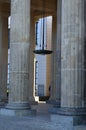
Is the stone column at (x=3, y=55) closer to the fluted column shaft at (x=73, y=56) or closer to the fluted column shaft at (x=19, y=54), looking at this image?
the fluted column shaft at (x=19, y=54)

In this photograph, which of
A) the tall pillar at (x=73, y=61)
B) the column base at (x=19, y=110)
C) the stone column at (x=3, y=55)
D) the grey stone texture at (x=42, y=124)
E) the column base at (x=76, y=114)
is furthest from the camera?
the stone column at (x=3, y=55)

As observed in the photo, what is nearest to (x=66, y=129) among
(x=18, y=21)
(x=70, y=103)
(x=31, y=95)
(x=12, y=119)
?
(x=70, y=103)

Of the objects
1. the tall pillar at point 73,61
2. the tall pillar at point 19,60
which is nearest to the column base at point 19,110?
the tall pillar at point 19,60

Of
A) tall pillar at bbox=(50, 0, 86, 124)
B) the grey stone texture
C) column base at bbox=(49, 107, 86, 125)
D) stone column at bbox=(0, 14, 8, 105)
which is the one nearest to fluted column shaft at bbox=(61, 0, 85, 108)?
tall pillar at bbox=(50, 0, 86, 124)

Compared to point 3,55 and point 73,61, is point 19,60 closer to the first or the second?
point 73,61

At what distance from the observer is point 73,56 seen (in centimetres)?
1709

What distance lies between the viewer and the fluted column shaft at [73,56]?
16938 mm

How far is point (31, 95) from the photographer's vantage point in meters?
32.6

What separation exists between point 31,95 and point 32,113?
11772 millimetres

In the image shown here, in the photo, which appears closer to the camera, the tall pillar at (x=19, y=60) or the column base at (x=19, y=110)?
the column base at (x=19, y=110)

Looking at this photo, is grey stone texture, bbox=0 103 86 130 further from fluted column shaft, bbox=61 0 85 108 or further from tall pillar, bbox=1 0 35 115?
tall pillar, bbox=1 0 35 115

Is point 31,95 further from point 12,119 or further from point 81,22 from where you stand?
point 81,22

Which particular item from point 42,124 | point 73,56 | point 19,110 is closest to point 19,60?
point 19,110

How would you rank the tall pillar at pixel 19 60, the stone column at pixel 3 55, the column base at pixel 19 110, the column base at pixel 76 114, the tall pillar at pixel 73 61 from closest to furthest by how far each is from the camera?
the column base at pixel 76 114, the tall pillar at pixel 73 61, the column base at pixel 19 110, the tall pillar at pixel 19 60, the stone column at pixel 3 55
